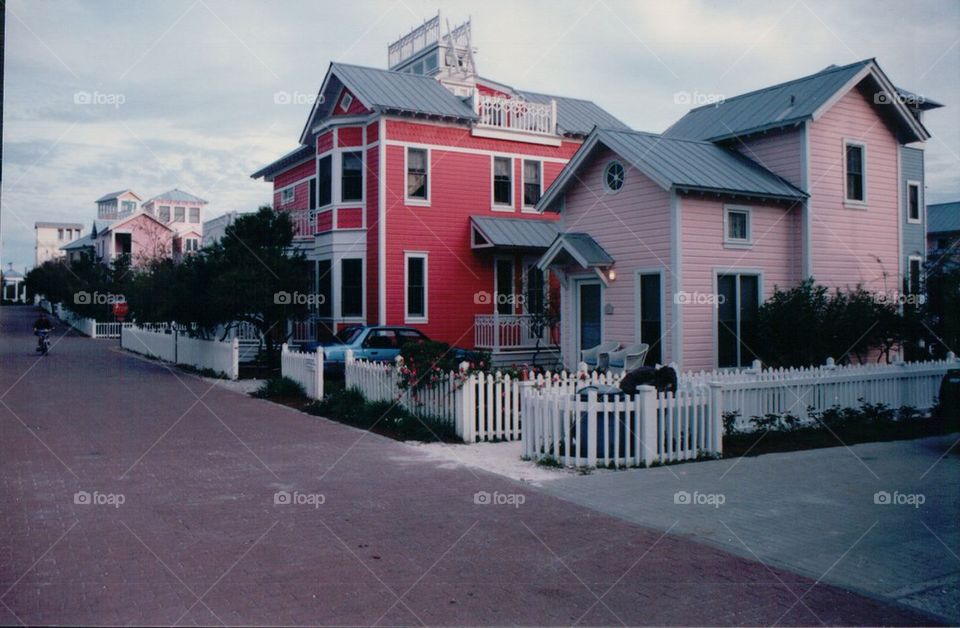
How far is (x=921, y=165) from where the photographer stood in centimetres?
2797

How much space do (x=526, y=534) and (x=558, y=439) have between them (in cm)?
345

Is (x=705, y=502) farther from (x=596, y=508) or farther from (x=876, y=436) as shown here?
(x=876, y=436)

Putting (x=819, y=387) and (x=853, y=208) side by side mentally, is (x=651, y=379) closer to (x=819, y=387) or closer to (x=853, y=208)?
(x=819, y=387)

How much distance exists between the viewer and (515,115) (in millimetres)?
27281

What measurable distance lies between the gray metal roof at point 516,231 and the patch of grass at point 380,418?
9.58 metres

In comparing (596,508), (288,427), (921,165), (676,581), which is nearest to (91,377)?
(288,427)

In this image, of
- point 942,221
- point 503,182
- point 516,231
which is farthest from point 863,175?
point 942,221

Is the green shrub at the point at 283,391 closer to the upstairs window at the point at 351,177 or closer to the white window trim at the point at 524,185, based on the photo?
the upstairs window at the point at 351,177

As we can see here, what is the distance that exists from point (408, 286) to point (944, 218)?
44.6 m

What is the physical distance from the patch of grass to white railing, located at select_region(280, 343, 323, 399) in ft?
1.66

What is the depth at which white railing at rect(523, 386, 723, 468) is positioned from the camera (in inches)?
418

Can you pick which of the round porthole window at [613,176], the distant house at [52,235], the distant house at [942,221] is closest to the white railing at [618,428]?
the round porthole window at [613,176]

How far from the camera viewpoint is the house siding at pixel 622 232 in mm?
17066

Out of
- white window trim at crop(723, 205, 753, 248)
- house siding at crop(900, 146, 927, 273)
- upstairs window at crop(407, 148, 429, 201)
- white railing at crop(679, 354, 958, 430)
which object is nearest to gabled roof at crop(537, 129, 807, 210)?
white window trim at crop(723, 205, 753, 248)
